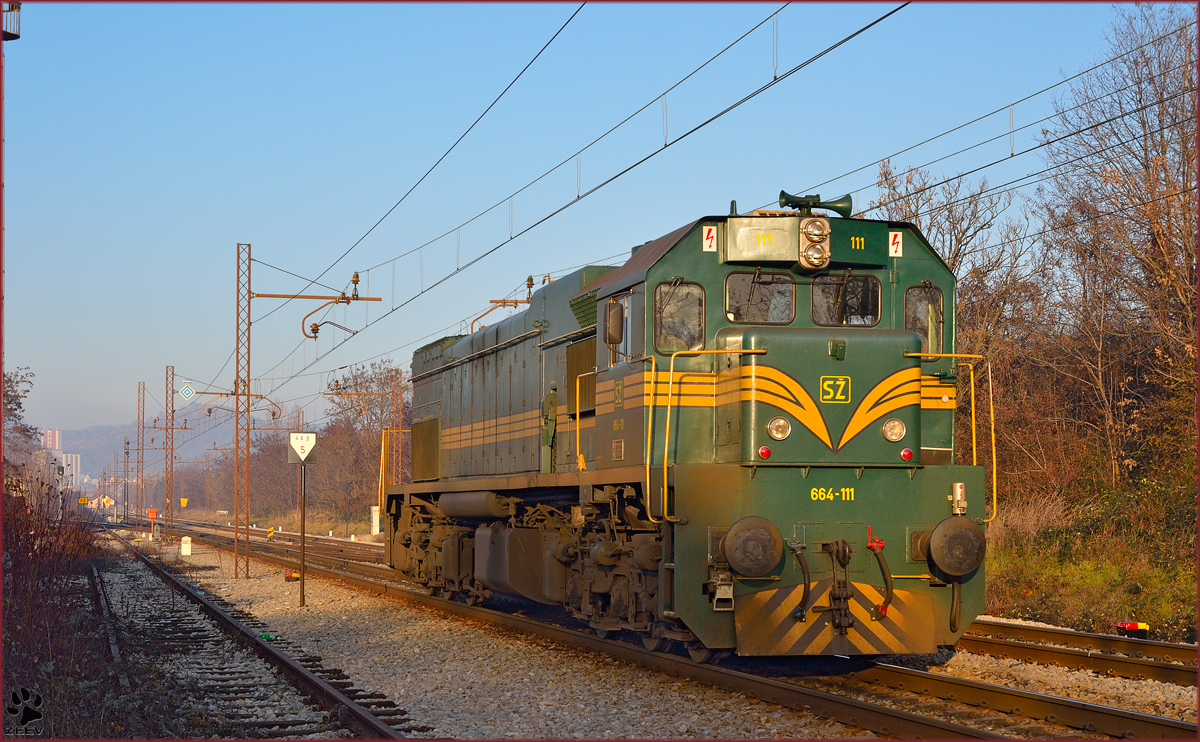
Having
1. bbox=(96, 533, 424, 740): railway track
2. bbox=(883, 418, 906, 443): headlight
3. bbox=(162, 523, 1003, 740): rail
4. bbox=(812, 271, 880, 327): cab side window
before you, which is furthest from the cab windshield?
bbox=(96, 533, 424, 740): railway track

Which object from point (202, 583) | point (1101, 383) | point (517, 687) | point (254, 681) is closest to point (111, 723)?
point (254, 681)

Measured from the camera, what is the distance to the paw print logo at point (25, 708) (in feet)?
24.4

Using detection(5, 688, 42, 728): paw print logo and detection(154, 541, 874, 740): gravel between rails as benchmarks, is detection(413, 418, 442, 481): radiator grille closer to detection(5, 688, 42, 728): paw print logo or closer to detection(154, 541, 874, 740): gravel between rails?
detection(154, 541, 874, 740): gravel between rails

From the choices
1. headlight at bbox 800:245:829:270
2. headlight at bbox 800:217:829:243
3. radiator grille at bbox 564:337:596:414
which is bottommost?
radiator grille at bbox 564:337:596:414

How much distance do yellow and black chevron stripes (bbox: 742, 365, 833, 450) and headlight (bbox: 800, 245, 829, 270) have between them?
3.55 ft

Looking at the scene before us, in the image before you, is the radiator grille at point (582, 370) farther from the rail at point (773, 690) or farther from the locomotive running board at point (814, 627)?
the locomotive running board at point (814, 627)

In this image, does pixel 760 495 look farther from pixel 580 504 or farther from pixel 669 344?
pixel 580 504

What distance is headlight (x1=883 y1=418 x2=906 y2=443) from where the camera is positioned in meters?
8.67

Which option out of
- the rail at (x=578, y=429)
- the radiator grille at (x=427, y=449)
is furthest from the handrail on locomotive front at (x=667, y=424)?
the radiator grille at (x=427, y=449)

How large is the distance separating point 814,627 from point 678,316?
2.84 m

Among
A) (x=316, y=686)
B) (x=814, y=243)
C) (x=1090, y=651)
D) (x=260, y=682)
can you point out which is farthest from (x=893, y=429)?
(x=260, y=682)

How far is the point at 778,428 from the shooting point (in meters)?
8.49

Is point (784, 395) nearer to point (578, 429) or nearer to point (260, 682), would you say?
point (578, 429)

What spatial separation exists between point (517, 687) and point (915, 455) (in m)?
3.93
